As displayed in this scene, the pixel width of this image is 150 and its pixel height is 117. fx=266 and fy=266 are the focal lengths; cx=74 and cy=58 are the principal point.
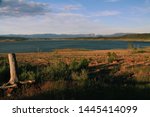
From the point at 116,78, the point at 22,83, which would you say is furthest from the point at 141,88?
the point at 116,78

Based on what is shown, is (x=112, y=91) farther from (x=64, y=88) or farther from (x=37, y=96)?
(x=37, y=96)

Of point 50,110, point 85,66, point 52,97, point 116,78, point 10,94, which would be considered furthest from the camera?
point 85,66

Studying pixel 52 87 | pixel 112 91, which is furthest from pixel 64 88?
pixel 112 91

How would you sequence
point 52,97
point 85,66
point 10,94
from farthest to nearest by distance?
1. point 85,66
2. point 10,94
3. point 52,97

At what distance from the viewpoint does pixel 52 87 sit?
8.49m

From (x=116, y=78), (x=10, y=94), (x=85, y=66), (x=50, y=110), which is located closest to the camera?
(x=50, y=110)

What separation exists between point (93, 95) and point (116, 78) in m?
6.61

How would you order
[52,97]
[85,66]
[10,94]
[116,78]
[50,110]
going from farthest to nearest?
[85,66] → [116,78] → [10,94] → [52,97] → [50,110]

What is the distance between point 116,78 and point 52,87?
6.45 metres

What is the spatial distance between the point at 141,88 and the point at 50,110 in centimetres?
428

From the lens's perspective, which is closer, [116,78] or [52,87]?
[52,87]

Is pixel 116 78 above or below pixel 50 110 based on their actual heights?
below

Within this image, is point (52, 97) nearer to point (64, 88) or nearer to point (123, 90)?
point (64, 88)

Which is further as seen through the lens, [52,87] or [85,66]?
[85,66]
